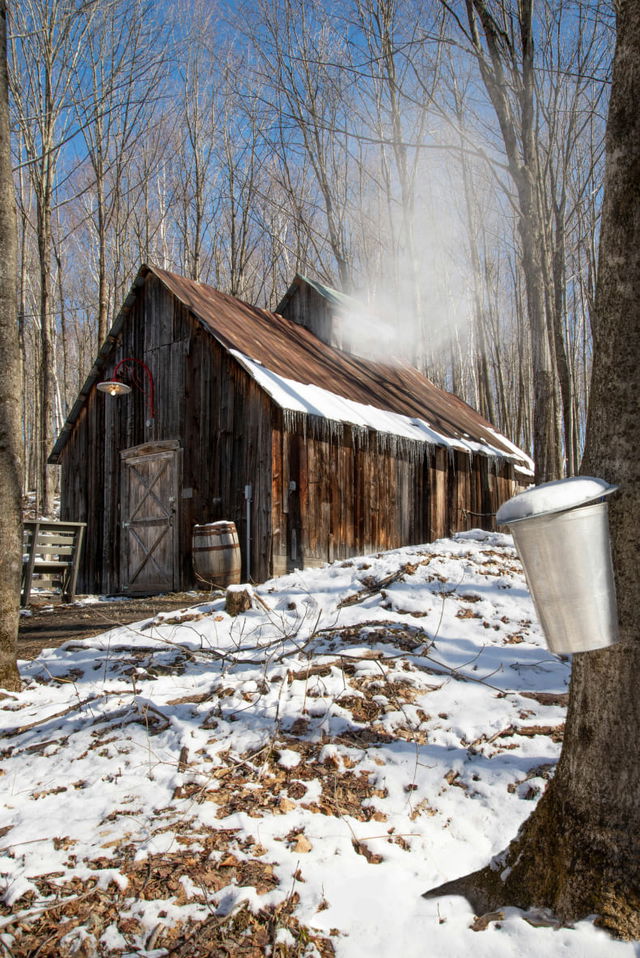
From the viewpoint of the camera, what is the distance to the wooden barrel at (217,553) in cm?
982

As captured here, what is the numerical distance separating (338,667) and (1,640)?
2.57 metres

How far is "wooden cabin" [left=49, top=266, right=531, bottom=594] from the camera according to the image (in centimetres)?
1096

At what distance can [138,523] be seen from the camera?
12.7m

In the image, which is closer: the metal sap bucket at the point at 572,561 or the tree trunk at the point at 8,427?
the metal sap bucket at the point at 572,561

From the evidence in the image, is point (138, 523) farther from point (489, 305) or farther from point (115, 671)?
point (489, 305)

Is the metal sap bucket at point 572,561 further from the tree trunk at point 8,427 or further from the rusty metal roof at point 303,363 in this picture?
the rusty metal roof at point 303,363

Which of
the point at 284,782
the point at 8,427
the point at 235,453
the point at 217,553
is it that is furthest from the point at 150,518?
the point at 284,782

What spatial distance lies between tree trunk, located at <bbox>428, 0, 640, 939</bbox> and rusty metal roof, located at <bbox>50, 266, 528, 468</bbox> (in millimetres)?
9111

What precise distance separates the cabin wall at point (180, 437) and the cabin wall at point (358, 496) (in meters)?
0.42

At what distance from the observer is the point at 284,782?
11.2 feet

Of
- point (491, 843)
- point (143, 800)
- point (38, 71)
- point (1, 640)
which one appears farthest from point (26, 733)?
point (38, 71)

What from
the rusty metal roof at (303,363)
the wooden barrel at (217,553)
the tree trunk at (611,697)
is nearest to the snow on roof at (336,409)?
the rusty metal roof at (303,363)

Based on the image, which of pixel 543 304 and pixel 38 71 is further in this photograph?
pixel 38 71

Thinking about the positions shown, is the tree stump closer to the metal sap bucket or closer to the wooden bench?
the wooden bench
